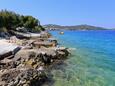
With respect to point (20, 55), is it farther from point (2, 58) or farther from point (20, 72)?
point (20, 72)

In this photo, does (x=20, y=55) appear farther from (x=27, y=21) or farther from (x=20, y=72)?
(x=27, y=21)

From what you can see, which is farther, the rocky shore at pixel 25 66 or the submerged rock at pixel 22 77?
the rocky shore at pixel 25 66

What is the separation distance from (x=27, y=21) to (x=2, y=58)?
263 feet

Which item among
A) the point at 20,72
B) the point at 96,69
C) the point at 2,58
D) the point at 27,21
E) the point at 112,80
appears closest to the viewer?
the point at 20,72

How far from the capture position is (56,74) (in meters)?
21.6

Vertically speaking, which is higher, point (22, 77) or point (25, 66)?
point (22, 77)

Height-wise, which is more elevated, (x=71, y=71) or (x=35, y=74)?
(x=35, y=74)

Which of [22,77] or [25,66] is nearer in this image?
[22,77]

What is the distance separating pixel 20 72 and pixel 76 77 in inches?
224

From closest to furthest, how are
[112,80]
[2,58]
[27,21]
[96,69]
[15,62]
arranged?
[112,80], [15,62], [2,58], [96,69], [27,21]

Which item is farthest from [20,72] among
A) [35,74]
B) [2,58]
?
[2,58]

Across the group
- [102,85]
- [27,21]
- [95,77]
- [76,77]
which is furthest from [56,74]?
[27,21]

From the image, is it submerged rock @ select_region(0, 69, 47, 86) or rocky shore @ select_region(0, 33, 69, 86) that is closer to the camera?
submerged rock @ select_region(0, 69, 47, 86)

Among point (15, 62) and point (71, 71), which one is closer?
point (15, 62)
